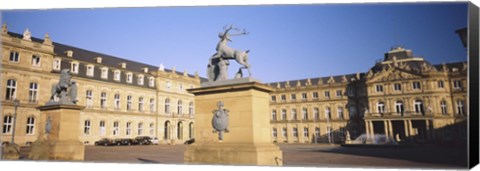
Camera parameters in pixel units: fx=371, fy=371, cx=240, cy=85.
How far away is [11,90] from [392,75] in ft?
153

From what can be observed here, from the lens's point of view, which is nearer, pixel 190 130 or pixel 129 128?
pixel 129 128

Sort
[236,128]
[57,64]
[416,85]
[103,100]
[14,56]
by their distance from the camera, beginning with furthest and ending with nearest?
[416,85] → [103,100] → [57,64] → [14,56] → [236,128]

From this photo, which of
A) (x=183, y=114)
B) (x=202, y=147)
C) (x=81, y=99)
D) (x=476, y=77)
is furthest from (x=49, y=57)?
(x=476, y=77)

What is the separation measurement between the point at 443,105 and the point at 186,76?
34.6 meters

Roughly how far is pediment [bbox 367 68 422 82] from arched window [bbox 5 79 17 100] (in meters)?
45.7

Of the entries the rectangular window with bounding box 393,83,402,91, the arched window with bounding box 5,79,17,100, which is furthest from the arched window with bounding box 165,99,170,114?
the rectangular window with bounding box 393,83,402,91

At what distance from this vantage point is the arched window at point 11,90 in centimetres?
3441

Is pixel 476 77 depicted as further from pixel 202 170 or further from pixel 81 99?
pixel 81 99

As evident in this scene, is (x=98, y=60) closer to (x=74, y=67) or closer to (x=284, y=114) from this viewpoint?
(x=74, y=67)

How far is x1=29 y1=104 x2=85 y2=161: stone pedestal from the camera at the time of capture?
14.5 metres

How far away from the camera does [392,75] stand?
5256 centimetres

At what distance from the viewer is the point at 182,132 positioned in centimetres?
5394

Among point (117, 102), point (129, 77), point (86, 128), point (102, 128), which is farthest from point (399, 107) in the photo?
point (86, 128)

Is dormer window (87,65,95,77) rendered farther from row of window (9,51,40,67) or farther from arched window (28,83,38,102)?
arched window (28,83,38,102)
